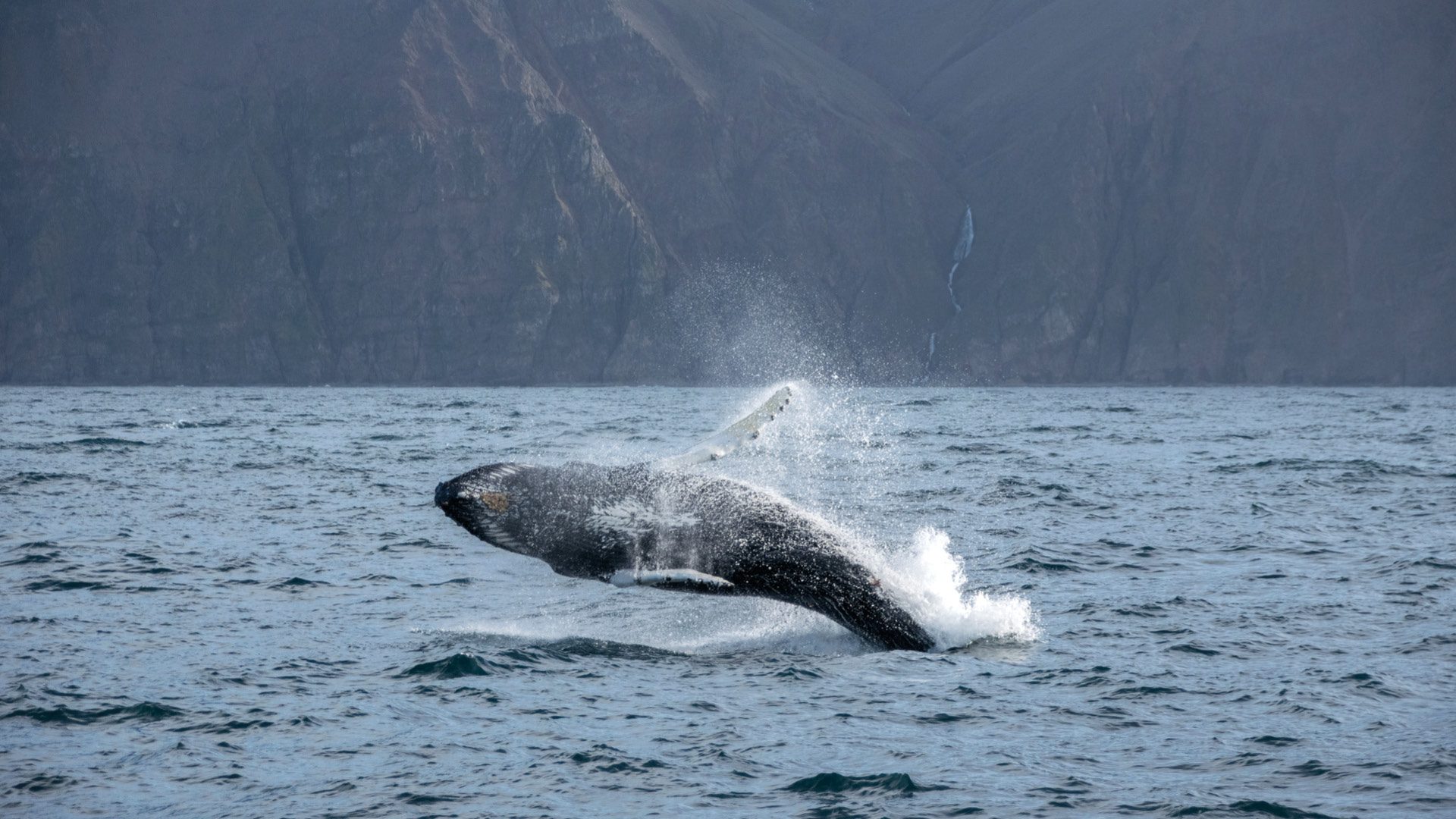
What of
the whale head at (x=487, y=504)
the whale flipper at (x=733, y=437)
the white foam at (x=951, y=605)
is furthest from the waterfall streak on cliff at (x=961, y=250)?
the whale head at (x=487, y=504)

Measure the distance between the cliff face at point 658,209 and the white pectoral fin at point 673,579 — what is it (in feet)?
459

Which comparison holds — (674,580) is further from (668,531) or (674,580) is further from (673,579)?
(668,531)

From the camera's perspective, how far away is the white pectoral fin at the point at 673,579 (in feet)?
35.4

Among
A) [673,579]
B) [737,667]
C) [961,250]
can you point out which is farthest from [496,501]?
[961,250]

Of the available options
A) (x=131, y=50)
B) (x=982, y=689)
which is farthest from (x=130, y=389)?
(x=982, y=689)

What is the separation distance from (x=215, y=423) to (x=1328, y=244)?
440ft

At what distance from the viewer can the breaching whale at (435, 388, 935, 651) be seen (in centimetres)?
1133

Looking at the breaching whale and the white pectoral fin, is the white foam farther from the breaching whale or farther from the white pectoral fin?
the white pectoral fin

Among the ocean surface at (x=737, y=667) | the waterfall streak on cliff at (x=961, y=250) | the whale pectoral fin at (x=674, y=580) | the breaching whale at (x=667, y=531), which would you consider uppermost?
Result: the waterfall streak on cliff at (x=961, y=250)

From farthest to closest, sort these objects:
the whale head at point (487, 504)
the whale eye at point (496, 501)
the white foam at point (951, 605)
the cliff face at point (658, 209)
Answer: the cliff face at point (658, 209) < the white foam at point (951, 605) < the whale eye at point (496, 501) < the whale head at point (487, 504)

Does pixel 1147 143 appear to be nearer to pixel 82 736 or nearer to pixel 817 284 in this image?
pixel 817 284

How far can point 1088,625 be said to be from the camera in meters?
14.5

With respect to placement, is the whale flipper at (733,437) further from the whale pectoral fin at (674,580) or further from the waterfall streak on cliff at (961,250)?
the waterfall streak on cliff at (961,250)

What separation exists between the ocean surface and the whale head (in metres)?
1.44
